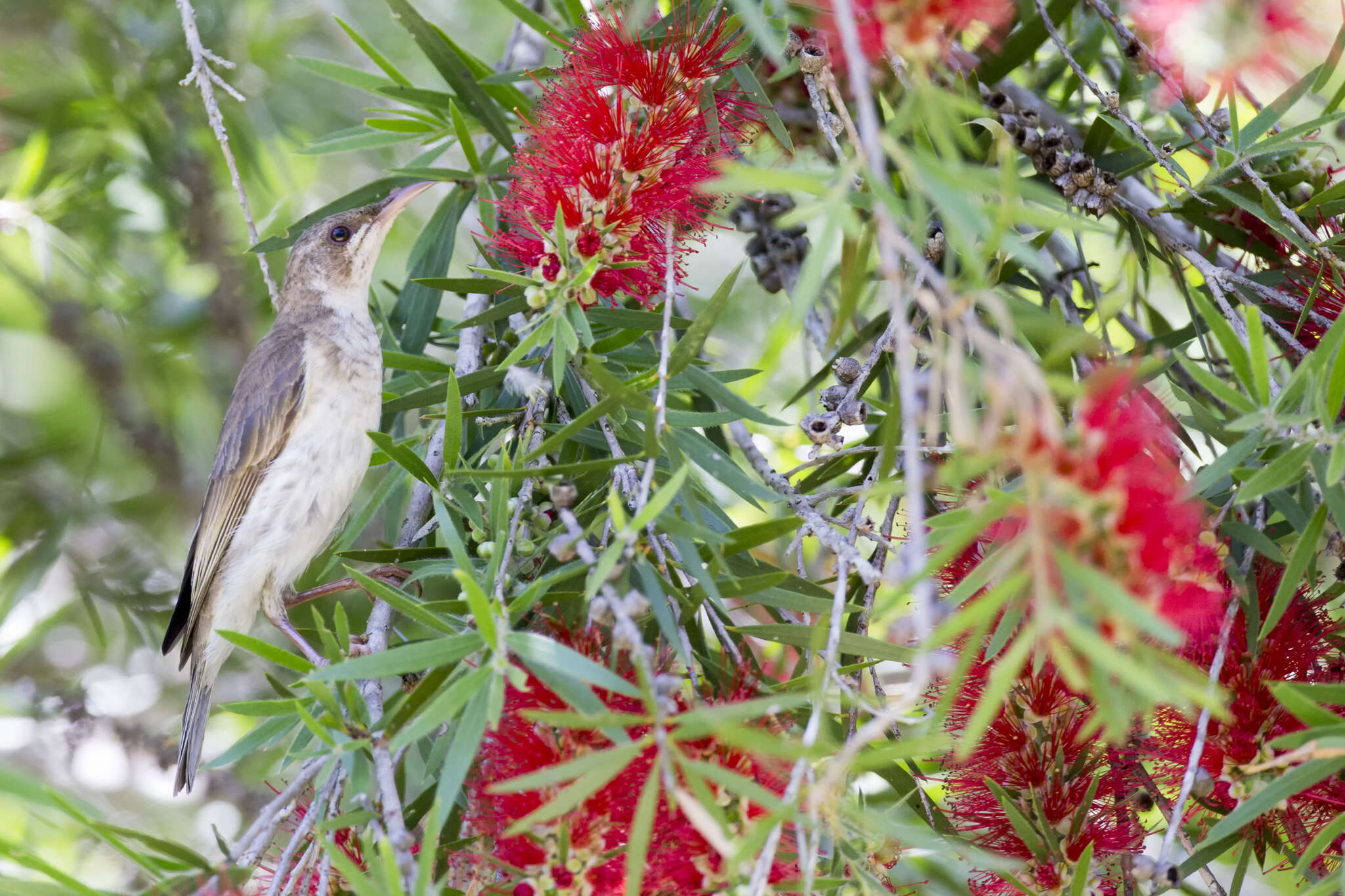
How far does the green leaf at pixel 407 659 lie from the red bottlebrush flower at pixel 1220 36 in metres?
1.36

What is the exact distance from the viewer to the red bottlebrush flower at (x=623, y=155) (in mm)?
1722

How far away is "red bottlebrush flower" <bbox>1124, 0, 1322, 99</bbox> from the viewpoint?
5.14 ft

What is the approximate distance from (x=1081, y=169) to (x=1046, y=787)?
1.10 meters

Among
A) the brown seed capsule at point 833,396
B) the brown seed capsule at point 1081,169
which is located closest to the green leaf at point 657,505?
the brown seed capsule at point 833,396

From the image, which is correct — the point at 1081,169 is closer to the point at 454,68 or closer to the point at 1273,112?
the point at 1273,112

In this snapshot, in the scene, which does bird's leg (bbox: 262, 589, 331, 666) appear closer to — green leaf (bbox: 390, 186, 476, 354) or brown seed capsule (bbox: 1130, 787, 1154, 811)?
green leaf (bbox: 390, 186, 476, 354)

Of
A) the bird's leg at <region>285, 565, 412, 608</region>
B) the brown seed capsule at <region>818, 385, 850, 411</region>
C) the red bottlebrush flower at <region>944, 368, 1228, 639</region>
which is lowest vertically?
the red bottlebrush flower at <region>944, 368, 1228, 639</region>

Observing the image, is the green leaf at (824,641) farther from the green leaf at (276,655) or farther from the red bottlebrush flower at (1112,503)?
the green leaf at (276,655)

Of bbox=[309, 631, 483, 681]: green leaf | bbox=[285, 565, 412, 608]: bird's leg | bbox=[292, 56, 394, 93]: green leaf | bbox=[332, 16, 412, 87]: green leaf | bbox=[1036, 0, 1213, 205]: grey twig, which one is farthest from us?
bbox=[285, 565, 412, 608]: bird's leg

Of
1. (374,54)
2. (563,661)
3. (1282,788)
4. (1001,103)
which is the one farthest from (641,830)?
(374,54)

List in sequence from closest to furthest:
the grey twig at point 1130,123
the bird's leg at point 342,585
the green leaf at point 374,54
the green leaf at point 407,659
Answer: the green leaf at point 407,659, the grey twig at point 1130,123, the green leaf at point 374,54, the bird's leg at point 342,585

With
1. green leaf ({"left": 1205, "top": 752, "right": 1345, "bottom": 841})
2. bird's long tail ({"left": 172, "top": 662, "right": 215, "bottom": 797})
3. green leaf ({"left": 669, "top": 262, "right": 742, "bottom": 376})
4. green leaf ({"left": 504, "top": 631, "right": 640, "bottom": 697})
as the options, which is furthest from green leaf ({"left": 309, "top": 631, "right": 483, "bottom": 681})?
bird's long tail ({"left": 172, "top": 662, "right": 215, "bottom": 797})

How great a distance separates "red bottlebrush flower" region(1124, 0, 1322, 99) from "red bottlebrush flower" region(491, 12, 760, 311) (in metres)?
0.70

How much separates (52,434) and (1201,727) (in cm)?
392
